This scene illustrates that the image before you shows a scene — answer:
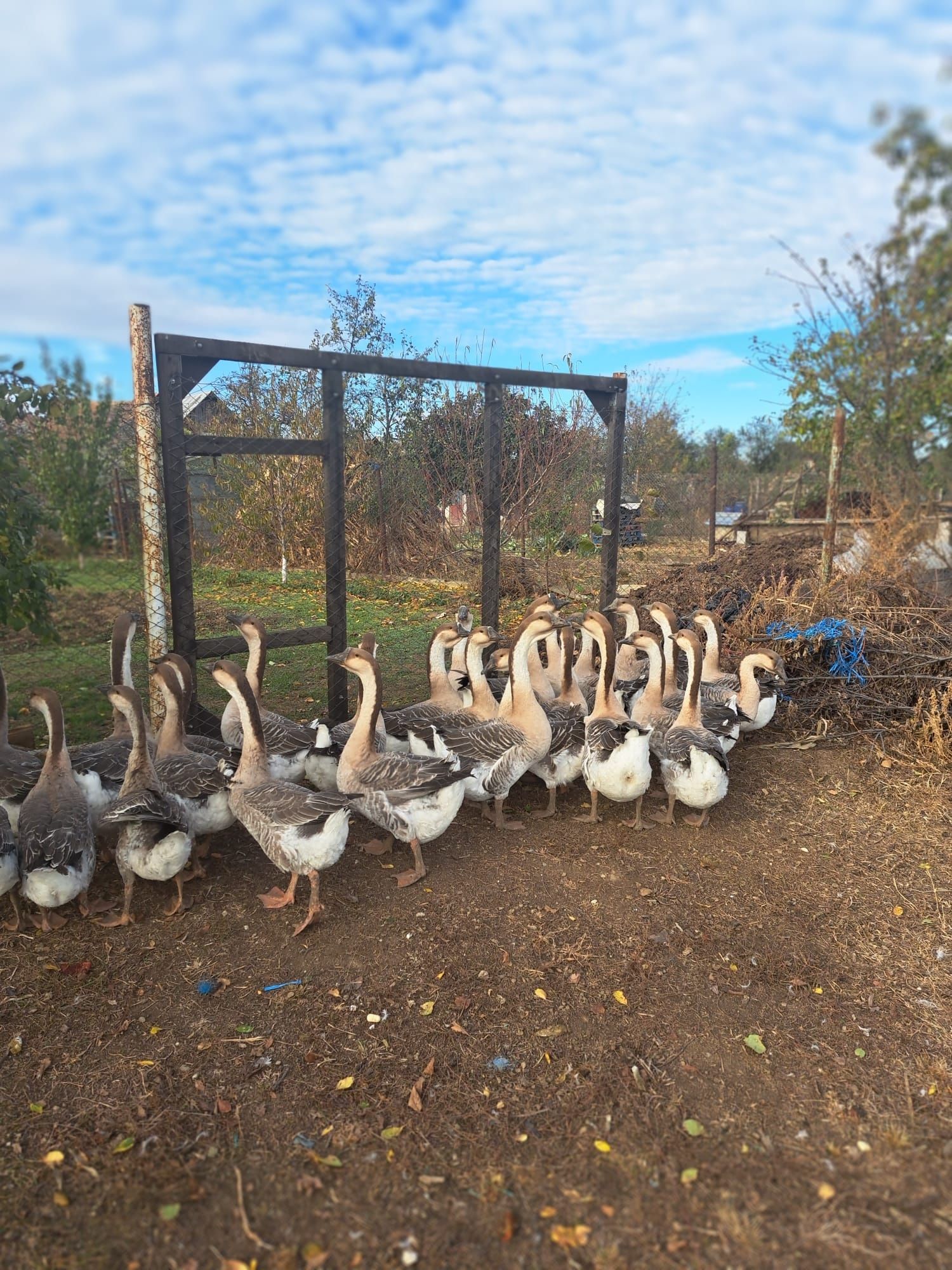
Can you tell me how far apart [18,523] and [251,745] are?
3047 mm

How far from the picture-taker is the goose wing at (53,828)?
3988 mm

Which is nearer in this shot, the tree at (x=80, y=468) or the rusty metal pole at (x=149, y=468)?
the rusty metal pole at (x=149, y=468)

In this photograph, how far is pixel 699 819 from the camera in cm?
564

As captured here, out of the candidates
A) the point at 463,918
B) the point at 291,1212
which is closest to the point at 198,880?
the point at 463,918

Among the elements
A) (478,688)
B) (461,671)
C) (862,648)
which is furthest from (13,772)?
(862,648)

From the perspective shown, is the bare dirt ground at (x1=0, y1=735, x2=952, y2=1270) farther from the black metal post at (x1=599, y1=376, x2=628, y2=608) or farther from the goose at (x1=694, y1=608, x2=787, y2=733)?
the black metal post at (x1=599, y1=376, x2=628, y2=608)

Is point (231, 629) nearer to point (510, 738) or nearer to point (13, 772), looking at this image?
point (13, 772)

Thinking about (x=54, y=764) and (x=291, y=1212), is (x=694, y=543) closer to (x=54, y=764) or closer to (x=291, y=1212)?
(x=54, y=764)

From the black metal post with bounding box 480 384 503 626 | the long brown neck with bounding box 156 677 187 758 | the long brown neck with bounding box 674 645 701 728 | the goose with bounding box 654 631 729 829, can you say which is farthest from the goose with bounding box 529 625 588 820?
the long brown neck with bounding box 156 677 187 758

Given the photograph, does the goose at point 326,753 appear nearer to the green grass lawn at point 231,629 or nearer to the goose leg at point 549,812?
the goose leg at point 549,812

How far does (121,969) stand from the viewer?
394 cm

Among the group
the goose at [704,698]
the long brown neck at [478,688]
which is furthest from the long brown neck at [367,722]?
the goose at [704,698]

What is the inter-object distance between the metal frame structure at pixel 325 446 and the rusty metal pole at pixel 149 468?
136mm

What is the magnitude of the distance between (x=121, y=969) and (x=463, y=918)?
187 centimetres
